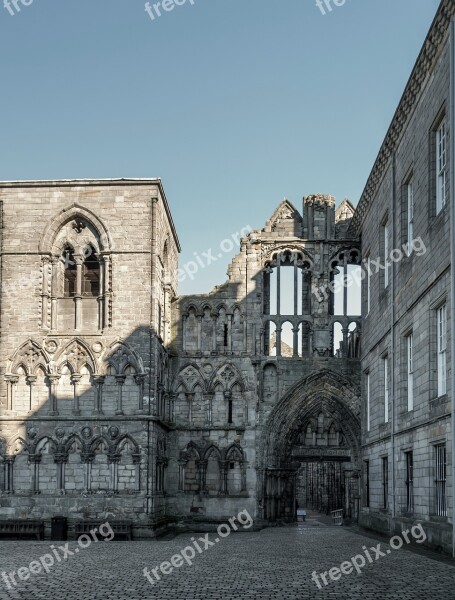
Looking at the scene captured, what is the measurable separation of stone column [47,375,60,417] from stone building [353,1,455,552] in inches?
396

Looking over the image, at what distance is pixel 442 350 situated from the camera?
20.3 metres

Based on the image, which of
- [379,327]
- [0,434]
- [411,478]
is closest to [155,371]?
[0,434]

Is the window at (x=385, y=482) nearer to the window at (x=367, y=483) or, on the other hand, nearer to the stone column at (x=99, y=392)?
the window at (x=367, y=483)

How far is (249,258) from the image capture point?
33531mm

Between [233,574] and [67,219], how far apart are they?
1633cm

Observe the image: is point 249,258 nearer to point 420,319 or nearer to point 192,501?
point 192,501

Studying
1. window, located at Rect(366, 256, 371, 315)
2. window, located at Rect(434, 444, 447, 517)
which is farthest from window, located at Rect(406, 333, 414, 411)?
window, located at Rect(366, 256, 371, 315)

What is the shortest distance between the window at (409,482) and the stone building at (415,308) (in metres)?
0.03

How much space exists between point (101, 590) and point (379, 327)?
16.0 m

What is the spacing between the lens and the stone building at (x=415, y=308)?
63.6 ft

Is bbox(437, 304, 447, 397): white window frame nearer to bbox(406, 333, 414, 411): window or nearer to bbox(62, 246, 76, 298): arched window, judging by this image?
bbox(406, 333, 414, 411): window

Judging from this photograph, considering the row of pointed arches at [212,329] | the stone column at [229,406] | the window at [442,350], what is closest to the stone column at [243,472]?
the stone column at [229,406]

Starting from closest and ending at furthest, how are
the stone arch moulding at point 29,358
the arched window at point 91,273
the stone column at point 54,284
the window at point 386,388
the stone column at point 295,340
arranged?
the window at point 386,388
the stone arch moulding at point 29,358
the stone column at point 54,284
the arched window at point 91,273
the stone column at point 295,340

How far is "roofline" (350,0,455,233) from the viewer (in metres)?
19.1
